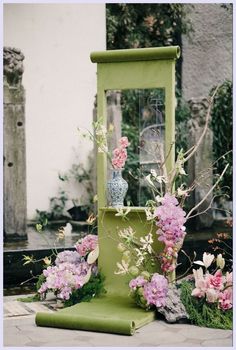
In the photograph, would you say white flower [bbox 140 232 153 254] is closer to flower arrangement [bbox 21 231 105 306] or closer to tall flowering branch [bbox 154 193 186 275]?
tall flowering branch [bbox 154 193 186 275]

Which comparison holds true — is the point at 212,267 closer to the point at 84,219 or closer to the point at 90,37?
the point at 84,219

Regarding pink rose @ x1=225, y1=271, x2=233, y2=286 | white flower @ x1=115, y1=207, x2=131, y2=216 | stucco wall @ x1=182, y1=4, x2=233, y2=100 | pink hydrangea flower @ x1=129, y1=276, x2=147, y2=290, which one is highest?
stucco wall @ x1=182, y1=4, x2=233, y2=100

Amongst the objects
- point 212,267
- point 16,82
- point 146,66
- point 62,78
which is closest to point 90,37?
point 62,78

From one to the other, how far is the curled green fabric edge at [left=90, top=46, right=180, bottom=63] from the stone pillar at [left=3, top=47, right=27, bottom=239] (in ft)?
7.59

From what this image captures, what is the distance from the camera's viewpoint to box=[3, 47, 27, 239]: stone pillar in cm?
935

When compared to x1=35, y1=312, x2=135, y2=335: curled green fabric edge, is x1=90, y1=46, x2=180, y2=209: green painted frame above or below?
above

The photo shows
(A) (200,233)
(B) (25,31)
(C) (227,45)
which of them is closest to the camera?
(A) (200,233)

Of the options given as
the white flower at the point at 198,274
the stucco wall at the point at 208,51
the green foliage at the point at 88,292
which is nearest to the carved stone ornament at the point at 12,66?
the green foliage at the point at 88,292

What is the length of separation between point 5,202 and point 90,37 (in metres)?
3.98

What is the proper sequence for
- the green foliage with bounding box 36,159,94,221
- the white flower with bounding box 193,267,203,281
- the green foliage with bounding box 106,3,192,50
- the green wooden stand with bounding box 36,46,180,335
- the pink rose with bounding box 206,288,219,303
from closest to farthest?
the pink rose with bounding box 206,288,219,303
the white flower with bounding box 193,267,203,281
the green wooden stand with bounding box 36,46,180,335
the green foliage with bounding box 36,159,94,221
the green foliage with bounding box 106,3,192,50

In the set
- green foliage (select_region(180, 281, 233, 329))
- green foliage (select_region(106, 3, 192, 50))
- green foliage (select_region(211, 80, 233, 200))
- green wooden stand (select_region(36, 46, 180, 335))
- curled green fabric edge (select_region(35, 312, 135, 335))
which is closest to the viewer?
curled green fabric edge (select_region(35, 312, 135, 335))

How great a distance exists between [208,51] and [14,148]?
17.1 ft

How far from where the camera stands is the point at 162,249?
6.87 m

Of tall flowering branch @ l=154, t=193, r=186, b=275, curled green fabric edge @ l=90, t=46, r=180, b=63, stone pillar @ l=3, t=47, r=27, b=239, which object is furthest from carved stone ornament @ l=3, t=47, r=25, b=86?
tall flowering branch @ l=154, t=193, r=186, b=275
